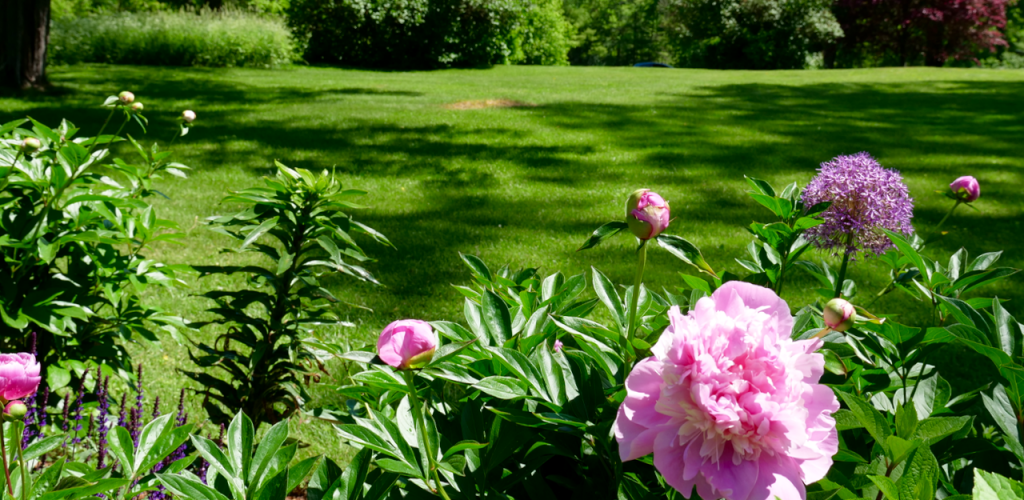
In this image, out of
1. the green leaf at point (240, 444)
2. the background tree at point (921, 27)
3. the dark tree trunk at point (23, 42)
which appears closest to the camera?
the green leaf at point (240, 444)

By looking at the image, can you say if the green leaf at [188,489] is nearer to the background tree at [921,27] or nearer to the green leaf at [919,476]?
the green leaf at [919,476]

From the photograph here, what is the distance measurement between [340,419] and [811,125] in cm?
844

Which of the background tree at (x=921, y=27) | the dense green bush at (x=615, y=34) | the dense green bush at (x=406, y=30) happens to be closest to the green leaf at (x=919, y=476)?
the dense green bush at (x=406, y=30)

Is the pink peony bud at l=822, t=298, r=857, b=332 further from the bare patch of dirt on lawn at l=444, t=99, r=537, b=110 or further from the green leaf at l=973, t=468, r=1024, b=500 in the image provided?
the bare patch of dirt on lawn at l=444, t=99, r=537, b=110

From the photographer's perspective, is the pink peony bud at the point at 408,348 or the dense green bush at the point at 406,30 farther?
the dense green bush at the point at 406,30

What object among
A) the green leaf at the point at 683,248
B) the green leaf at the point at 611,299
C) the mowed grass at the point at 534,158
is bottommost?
the mowed grass at the point at 534,158

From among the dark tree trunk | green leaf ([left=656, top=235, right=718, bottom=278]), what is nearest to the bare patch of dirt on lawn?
the dark tree trunk

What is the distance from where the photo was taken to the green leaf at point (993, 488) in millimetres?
609

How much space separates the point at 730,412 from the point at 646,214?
255mm

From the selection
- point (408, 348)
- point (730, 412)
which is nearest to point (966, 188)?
point (730, 412)

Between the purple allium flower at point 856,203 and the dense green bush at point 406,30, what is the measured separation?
54.0 feet

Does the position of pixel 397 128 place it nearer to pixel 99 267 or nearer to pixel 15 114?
pixel 15 114

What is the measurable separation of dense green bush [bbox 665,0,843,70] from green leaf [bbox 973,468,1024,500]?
70.9 ft

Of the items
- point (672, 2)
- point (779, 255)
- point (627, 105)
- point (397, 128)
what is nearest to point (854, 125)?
point (627, 105)
